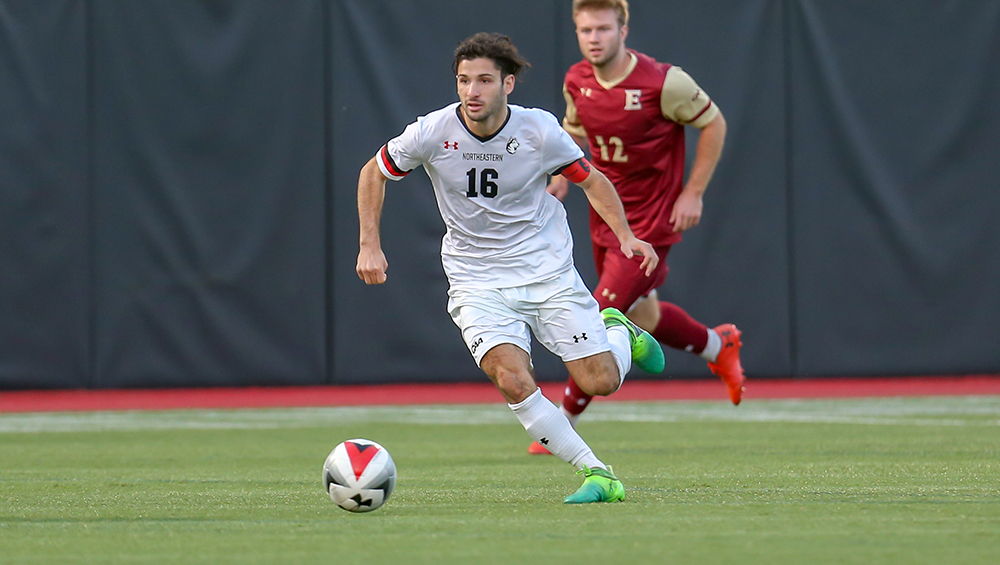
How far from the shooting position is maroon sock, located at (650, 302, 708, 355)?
7375mm

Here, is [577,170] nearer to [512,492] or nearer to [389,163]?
[389,163]

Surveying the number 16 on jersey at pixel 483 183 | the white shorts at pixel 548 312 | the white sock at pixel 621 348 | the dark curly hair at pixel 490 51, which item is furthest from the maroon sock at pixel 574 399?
the dark curly hair at pixel 490 51

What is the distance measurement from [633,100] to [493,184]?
184cm

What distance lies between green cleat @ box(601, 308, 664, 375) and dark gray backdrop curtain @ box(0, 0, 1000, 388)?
5942mm

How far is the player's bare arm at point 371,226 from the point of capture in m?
4.88

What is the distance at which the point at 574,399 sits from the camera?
6797 mm

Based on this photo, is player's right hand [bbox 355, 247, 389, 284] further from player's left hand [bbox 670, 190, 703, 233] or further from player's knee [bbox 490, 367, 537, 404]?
player's left hand [bbox 670, 190, 703, 233]

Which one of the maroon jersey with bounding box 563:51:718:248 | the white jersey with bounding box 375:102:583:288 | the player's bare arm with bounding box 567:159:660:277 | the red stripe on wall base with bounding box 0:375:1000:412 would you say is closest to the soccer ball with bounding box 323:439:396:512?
the white jersey with bounding box 375:102:583:288

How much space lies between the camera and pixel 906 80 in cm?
1227

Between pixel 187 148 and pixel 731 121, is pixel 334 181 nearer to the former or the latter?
pixel 187 148

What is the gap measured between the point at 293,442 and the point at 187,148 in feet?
15.4

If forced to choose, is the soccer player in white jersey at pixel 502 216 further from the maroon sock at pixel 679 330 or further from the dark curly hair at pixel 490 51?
the maroon sock at pixel 679 330

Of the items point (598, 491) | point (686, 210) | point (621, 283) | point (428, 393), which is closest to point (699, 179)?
point (686, 210)

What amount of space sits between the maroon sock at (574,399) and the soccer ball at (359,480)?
8.01 feet
